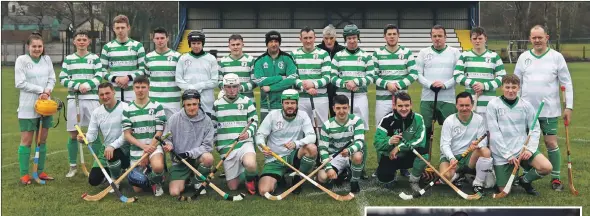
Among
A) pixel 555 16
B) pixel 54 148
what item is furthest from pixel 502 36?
pixel 54 148

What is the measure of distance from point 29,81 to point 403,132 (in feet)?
12.9

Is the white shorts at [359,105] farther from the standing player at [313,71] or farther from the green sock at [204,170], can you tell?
the green sock at [204,170]

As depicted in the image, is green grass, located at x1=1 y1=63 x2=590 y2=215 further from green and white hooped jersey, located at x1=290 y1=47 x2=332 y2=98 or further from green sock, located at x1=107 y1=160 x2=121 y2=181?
green and white hooped jersey, located at x1=290 y1=47 x2=332 y2=98

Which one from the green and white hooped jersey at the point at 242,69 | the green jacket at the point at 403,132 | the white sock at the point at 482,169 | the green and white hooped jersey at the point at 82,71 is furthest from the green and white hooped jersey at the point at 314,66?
the green and white hooped jersey at the point at 82,71

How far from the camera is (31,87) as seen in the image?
7.34m

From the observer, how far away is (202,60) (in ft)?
24.9

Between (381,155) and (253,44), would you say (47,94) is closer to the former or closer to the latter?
(381,155)

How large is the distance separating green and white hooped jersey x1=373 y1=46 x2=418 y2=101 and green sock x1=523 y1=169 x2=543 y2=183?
1644 millimetres

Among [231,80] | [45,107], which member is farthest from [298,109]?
[45,107]

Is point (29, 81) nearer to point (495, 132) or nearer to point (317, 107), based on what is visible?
point (317, 107)

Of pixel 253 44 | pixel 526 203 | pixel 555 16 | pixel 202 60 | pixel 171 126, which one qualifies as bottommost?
pixel 526 203

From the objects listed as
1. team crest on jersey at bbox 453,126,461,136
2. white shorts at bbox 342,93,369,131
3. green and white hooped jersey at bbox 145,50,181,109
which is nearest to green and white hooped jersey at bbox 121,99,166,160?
green and white hooped jersey at bbox 145,50,181,109

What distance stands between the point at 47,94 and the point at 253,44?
85.4 feet

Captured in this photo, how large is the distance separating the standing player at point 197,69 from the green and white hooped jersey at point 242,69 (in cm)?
8
